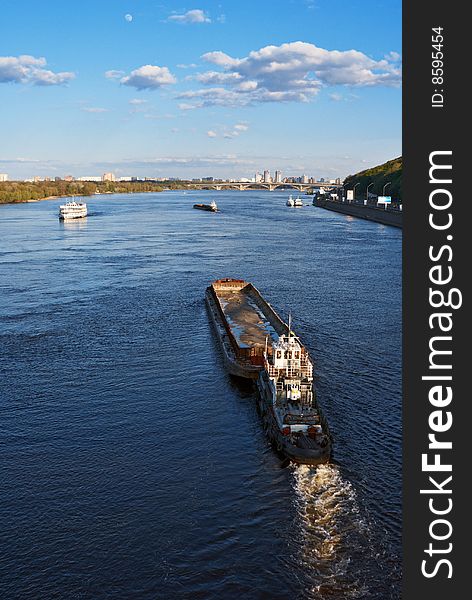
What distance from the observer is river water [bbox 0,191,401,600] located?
2344cm

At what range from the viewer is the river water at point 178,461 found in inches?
923

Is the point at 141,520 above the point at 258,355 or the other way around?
the other way around

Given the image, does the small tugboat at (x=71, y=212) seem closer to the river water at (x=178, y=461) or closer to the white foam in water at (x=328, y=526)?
the river water at (x=178, y=461)

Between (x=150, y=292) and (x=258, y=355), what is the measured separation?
3207 centimetres

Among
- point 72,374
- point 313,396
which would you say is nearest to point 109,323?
point 72,374

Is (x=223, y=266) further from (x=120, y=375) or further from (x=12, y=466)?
A: (x=12, y=466)

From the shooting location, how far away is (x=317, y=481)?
29547mm

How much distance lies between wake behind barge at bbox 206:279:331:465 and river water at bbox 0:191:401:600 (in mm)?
976

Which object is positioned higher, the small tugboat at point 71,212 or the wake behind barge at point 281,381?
the small tugboat at point 71,212

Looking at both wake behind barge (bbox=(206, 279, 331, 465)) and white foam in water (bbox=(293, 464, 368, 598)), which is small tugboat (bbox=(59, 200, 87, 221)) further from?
white foam in water (bbox=(293, 464, 368, 598))

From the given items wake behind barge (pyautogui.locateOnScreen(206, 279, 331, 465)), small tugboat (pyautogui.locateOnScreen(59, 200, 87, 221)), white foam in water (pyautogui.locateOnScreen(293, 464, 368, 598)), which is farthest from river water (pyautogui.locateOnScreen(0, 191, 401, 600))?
small tugboat (pyautogui.locateOnScreen(59, 200, 87, 221))

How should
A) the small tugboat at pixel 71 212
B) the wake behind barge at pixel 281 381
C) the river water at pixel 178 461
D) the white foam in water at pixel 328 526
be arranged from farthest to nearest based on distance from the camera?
the small tugboat at pixel 71 212
the wake behind barge at pixel 281 381
the river water at pixel 178 461
the white foam in water at pixel 328 526

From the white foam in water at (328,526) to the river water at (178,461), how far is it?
8cm

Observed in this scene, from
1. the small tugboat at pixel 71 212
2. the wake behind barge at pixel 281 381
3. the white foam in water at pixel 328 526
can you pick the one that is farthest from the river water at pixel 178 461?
the small tugboat at pixel 71 212
